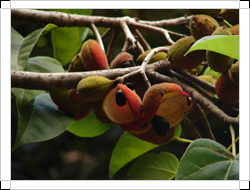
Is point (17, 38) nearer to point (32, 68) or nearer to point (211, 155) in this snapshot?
point (32, 68)

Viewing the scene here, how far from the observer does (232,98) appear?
0.52m

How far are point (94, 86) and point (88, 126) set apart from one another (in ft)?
1.24

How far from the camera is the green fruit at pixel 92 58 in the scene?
0.58 m

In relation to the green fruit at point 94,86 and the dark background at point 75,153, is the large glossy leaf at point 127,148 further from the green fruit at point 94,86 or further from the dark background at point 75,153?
the dark background at point 75,153

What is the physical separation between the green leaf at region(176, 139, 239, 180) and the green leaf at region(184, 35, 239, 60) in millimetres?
161

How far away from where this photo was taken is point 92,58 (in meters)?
0.58

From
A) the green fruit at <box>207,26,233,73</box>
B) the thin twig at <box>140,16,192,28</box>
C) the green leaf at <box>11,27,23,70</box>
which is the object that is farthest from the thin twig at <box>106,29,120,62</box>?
the green fruit at <box>207,26,233,73</box>

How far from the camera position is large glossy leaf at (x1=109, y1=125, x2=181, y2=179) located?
0.79 metres

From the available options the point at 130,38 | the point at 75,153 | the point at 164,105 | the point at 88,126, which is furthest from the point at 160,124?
the point at 75,153

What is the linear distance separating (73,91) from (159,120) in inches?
8.1

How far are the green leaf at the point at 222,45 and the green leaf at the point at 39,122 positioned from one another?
1.25 feet

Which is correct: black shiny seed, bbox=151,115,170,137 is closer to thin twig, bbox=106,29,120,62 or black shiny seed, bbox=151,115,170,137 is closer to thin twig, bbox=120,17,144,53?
thin twig, bbox=120,17,144,53

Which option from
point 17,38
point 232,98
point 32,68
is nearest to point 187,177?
point 232,98

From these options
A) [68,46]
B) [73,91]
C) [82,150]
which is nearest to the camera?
[73,91]
